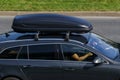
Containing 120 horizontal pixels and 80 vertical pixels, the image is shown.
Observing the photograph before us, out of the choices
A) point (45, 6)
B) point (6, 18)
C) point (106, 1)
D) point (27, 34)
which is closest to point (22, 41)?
point (27, 34)

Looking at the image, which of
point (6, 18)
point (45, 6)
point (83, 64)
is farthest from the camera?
point (45, 6)

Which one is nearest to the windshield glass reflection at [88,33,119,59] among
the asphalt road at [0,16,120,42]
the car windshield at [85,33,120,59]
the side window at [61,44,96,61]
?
the car windshield at [85,33,120,59]

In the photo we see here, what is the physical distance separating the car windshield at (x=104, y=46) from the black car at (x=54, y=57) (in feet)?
0.11

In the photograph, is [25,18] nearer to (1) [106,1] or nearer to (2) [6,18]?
(2) [6,18]

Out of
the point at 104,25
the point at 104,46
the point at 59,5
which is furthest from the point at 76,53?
the point at 59,5

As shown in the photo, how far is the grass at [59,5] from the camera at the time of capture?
22.8 m

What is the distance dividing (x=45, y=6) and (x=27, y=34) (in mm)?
14472

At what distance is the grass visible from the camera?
2283 cm

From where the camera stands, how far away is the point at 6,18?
68.1 feet

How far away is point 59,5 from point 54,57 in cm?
1500

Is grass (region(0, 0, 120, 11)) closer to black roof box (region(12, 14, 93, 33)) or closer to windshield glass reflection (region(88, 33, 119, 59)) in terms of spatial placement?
windshield glass reflection (region(88, 33, 119, 59))

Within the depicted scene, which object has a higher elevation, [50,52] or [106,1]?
[50,52]

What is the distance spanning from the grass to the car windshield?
13312mm

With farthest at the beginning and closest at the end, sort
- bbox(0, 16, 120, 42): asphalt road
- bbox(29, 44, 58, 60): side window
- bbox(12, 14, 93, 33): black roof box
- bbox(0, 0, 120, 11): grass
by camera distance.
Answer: bbox(0, 0, 120, 11): grass < bbox(0, 16, 120, 42): asphalt road < bbox(12, 14, 93, 33): black roof box < bbox(29, 44, 58, 60): side window
